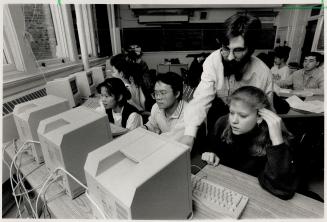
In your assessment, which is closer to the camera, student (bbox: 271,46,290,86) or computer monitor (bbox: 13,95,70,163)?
computer monitor (bbox: 13,95,70,163)

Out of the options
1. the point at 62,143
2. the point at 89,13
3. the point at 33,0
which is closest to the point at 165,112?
the point at 62,143

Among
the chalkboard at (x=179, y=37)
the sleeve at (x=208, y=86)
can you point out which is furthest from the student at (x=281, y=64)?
the sleeve at (x=208, y=86)

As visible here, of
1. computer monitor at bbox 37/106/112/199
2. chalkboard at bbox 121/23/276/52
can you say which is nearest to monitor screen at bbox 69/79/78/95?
computer monitor at bbox 37/106/112/199

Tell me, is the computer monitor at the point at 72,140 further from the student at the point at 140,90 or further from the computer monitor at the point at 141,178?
the student at the point at 140,90

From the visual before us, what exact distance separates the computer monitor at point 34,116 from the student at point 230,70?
0.75 m

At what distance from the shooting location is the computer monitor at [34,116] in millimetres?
1074

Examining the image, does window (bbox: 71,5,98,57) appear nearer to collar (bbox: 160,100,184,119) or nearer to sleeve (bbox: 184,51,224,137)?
collar (bbox: 160,100,184,119)

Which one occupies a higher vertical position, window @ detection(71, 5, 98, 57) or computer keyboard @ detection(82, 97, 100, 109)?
window @ detection(71, 5, 98, 57)

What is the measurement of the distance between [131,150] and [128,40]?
5464mm

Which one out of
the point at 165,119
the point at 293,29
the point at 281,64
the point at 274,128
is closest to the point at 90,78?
the point at 165,119

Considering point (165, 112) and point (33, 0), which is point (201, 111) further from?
point (33, 0)

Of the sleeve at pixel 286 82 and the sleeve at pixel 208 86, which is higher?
the sleeve at pixel 208 86

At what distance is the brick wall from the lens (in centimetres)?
212

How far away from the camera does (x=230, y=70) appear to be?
4.54 feet
